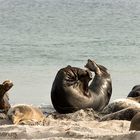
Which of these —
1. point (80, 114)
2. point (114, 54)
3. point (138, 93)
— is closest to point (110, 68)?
point (114, 54)

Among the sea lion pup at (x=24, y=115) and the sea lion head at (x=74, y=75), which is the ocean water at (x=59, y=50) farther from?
the sea lion pup at (x=24, y=115)

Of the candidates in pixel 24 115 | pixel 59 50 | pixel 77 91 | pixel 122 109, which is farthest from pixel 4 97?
pixel 59 50

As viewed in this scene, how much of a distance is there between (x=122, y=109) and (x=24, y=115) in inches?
60.6

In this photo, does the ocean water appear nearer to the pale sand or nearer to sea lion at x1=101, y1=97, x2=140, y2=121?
sea lion at x1=101, y1=97, x2=140, y2=121

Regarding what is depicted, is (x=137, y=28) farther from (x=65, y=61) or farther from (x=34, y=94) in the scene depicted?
(x=34, y=94)

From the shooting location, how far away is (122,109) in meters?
9.73

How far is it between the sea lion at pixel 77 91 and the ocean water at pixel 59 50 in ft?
2.36

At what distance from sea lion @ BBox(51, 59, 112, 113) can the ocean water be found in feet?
2.36

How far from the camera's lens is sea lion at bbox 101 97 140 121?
8922 millimetres

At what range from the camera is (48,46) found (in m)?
20.8

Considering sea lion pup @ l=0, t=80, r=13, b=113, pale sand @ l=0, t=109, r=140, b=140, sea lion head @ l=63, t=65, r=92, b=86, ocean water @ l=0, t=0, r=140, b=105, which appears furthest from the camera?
ocean water @ l=0, t=0, r=140, b=105

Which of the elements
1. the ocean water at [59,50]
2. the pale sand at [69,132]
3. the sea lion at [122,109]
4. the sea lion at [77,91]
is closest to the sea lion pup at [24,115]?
the sea lion at [122,109]

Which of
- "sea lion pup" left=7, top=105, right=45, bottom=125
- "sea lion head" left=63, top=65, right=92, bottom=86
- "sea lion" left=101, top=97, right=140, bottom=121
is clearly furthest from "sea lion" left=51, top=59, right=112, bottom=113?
"sea lion pup" left=7, top=105, right=45, bottom=125

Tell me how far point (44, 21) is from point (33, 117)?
24.7 m
